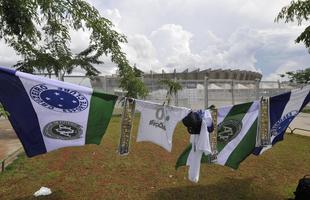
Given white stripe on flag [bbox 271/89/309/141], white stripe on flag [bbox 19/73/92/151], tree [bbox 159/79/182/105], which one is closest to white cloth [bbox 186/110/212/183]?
white stripe on flag [bbox 271/89/309/141]

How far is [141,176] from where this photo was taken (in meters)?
7.98

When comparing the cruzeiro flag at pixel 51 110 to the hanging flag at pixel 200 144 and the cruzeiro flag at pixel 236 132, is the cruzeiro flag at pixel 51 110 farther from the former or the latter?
the cruzeiro flag at pixel 236 132

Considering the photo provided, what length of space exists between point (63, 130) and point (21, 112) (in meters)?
0.59

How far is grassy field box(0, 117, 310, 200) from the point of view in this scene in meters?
7.00

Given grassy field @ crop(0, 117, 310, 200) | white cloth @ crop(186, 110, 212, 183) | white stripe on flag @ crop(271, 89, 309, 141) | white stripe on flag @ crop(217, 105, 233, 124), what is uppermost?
white stripe on flag @ crop(271, 89, 309, 141)

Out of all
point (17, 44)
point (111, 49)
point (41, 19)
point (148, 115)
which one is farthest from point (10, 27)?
point (148, 115)

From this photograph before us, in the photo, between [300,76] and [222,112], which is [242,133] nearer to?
[222,112]

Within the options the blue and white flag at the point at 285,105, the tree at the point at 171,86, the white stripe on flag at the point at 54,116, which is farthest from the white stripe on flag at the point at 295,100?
the tree at the point at 171,86

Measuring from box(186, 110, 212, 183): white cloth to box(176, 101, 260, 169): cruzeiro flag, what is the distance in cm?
32

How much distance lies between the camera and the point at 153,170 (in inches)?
332

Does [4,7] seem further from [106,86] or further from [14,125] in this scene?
[106,86]

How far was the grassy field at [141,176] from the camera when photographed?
700cm

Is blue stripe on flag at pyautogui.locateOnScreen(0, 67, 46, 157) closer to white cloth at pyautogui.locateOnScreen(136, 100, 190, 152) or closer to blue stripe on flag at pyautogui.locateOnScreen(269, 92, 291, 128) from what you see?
white cloth at pyautogui.locateOnScreen(136, 100, 190, 152)

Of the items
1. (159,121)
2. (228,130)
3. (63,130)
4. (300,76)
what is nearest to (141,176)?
(159,121)
